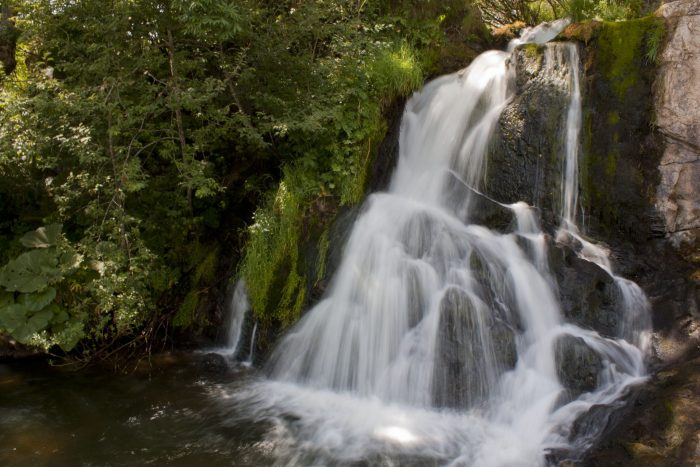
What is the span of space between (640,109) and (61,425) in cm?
773

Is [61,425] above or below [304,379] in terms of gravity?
below

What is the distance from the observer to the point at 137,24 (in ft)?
19.6

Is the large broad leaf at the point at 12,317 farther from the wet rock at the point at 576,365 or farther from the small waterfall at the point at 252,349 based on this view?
the wet rock at the point at 576,365

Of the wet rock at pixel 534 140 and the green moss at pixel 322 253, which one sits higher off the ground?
the wet rock at pixel 534 140

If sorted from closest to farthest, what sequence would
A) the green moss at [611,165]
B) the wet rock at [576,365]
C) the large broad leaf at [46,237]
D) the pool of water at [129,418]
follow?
the pool of water at [129,418] → the wet rock at [576,365] → the large broad leaf at [46,237] → the green moss at [611,165]

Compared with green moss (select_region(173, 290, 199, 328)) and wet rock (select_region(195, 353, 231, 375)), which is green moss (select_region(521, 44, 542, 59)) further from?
wet rock (select_region(195, 353, 231, 375))

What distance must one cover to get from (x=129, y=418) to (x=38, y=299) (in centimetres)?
197

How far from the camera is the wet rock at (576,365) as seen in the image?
4902 millimetres

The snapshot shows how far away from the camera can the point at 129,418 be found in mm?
5074

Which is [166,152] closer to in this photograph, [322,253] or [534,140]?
[322,253]

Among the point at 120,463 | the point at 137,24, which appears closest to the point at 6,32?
the point at 137,24

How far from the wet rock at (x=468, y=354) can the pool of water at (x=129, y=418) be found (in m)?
1.91

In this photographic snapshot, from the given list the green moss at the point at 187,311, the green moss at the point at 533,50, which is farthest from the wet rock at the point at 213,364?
the green moss at the point at 533,50

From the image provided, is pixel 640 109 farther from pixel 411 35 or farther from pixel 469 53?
pixel 411 35
